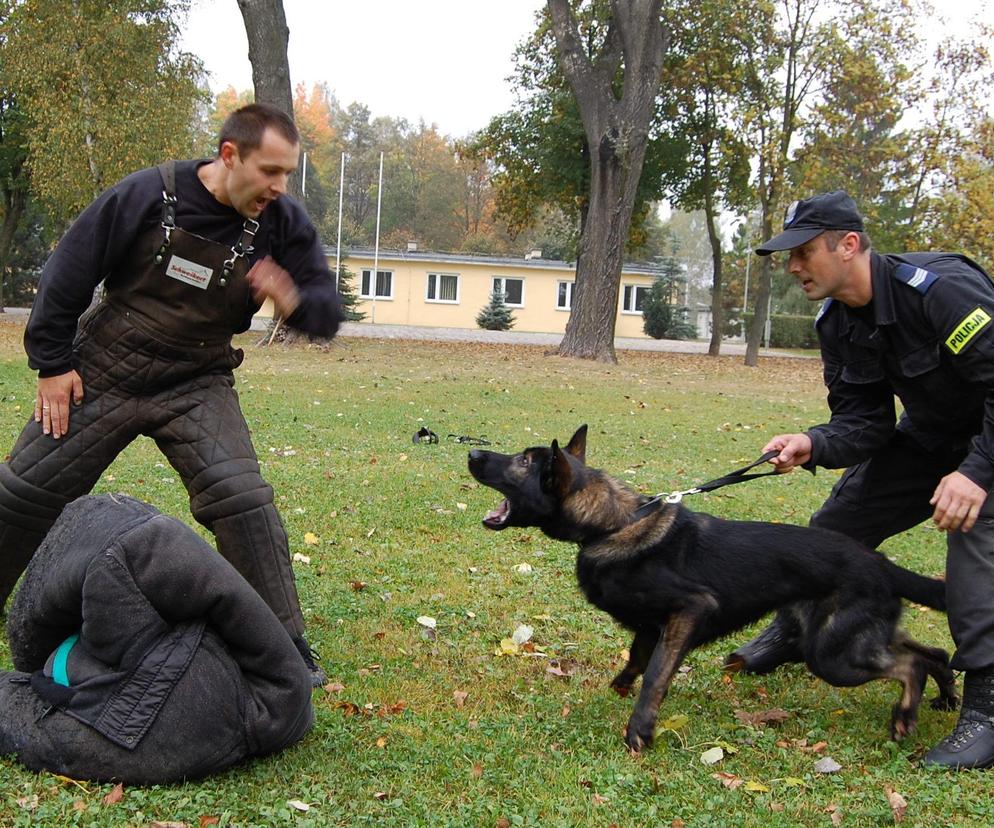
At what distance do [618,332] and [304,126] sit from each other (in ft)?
133

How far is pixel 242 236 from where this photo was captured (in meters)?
4.13

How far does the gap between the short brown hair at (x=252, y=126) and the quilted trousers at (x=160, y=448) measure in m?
0.89

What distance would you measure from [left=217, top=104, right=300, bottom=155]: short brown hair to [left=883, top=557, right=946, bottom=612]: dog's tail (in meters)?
3.13

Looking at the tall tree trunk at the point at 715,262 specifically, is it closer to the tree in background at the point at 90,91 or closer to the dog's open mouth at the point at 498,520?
the tree in background at the point at 90,91

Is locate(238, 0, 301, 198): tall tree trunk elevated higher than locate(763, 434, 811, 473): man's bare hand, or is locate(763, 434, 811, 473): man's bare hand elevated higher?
locate(238, 0, 301, 198): tall tree trunk

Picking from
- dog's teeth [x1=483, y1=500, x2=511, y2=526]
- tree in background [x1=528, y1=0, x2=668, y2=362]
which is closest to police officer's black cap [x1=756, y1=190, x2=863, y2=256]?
dog's teeth [x1=483, y1=500, x2=511, y2=526]

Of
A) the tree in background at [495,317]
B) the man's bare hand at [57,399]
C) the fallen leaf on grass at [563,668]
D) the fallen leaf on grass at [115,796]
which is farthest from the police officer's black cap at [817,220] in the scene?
the tree in background at [495,317]

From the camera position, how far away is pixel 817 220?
12.8ft

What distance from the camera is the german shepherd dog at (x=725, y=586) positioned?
12.9ft

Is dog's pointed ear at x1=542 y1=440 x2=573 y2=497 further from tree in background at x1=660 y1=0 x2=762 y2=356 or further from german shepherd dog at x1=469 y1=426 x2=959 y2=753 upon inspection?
tree in background at x1=660 y1=0 x2=762 y2=356

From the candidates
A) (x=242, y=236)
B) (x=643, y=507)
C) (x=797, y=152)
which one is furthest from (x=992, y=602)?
(x=797, y=152)

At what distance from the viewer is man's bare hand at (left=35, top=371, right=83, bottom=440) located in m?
3.95

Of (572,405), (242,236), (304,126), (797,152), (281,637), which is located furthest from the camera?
(304,126)

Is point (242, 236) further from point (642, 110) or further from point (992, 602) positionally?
point (642, 110)
